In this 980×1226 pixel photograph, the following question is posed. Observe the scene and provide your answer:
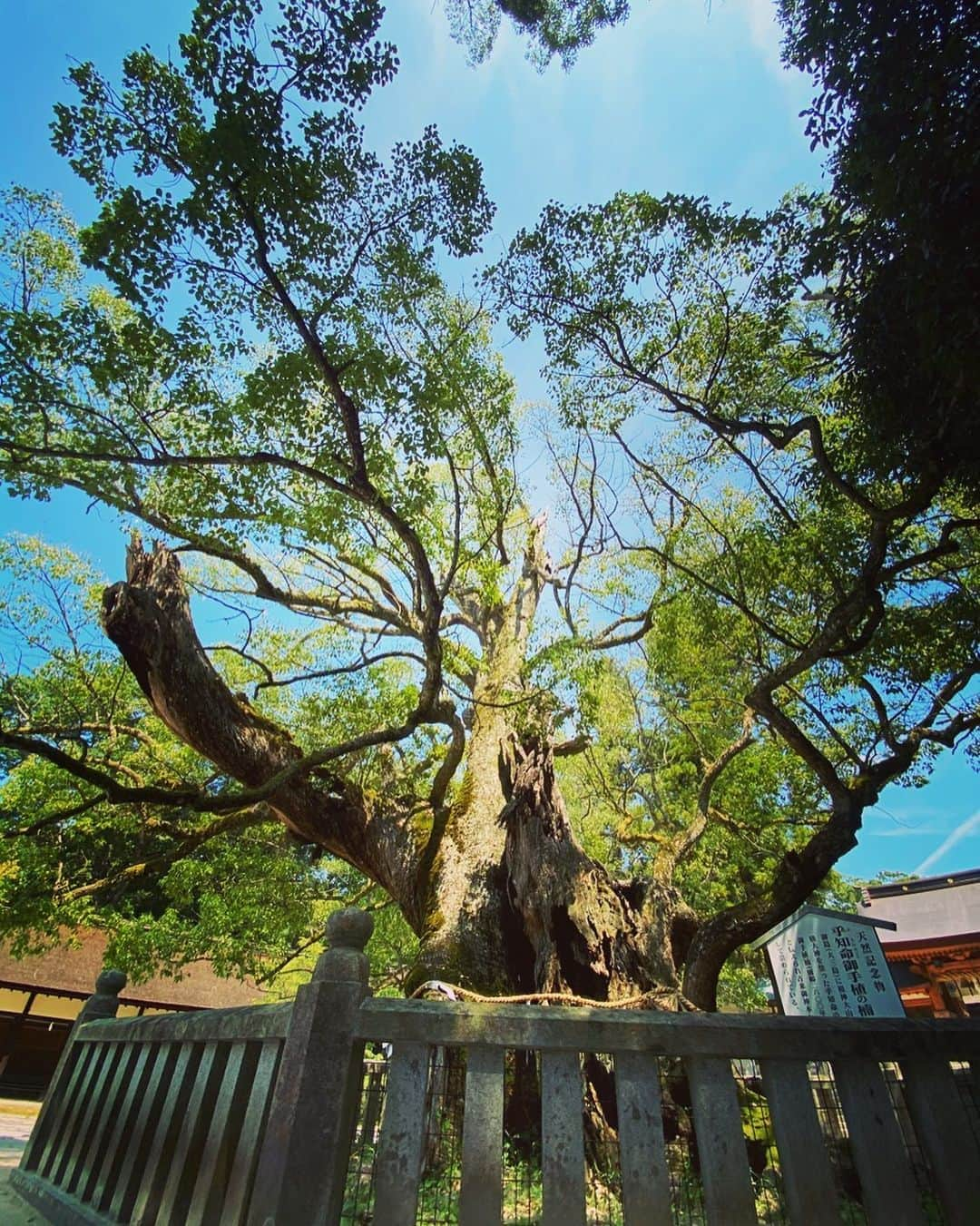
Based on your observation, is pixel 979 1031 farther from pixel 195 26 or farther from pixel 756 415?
pixel 195 26

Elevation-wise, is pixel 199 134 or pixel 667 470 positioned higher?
pixel 667 470

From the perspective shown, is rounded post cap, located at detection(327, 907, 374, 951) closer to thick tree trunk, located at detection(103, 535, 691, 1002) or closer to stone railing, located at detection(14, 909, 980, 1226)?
stone railing, located at detection(14, 909, 980, 1226)

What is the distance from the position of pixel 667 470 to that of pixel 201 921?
8.79m

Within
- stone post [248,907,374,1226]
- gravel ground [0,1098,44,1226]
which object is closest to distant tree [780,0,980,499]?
stone post [248,907,374,1226]

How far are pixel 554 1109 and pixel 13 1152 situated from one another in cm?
799

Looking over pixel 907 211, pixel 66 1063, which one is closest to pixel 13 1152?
pixel 66 1063

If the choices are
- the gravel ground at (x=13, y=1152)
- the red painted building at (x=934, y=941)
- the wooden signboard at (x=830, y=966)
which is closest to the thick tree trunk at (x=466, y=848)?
the wooden signboard at (x=830, y=966)

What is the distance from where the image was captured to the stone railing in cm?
187

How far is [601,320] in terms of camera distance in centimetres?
606

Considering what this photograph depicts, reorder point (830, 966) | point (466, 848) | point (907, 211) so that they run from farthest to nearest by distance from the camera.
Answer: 1. point (466, 848)
2. point (830, 966)
3. point (907, 211)

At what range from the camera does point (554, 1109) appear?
6.48ft

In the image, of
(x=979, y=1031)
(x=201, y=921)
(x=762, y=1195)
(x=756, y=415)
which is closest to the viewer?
(x=979, y=1031)

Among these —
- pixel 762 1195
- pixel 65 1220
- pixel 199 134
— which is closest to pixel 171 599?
pixel 199 134

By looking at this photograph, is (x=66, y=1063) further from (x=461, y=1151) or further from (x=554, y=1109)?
(x=554, y=1109)
